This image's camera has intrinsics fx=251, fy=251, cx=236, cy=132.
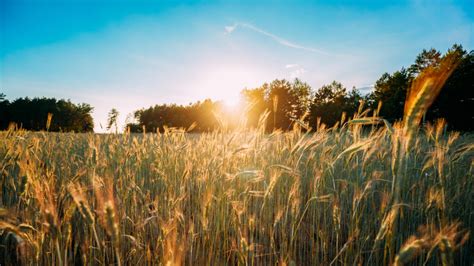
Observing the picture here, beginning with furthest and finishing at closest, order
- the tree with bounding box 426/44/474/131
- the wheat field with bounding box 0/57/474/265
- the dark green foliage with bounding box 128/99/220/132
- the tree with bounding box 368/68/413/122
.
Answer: the dark green foliage with bounding box 128/99/220/132 → the tree with bounding box 368/68/413/122 → the tree with bounding box 426/44/474/131 → the wheat field with bounding box 0/57/474/265

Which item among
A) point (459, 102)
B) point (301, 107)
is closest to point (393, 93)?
point (459, 102)

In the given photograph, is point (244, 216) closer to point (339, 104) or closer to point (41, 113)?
point (339, 104)

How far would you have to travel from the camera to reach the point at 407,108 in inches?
35.4

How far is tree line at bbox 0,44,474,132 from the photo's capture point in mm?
21266

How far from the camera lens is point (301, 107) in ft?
126

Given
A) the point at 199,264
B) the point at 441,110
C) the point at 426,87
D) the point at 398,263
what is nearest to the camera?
the point at 398,263

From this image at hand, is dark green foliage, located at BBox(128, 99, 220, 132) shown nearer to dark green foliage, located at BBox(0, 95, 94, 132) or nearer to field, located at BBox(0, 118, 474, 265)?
dark green foliage, located at BBox(0, 95, 94, 132)

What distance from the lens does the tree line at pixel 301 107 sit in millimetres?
21266

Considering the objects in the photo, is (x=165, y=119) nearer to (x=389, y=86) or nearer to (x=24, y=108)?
(x=24, y=108)

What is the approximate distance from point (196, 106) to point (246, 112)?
43421 mm

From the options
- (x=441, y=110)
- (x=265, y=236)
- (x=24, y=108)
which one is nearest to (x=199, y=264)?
(x=265, y=236)

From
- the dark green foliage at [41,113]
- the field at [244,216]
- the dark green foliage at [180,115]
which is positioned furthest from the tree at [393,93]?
the dark green foliage at [41,113]

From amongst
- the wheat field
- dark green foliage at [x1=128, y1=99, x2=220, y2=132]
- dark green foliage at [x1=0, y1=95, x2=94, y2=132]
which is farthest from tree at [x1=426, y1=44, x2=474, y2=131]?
dark green foliage at [x1=0, y1=95, x2=94, y2=132]

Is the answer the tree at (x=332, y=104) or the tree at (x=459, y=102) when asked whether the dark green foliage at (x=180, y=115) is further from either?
the tree at (x=459, y=102)
